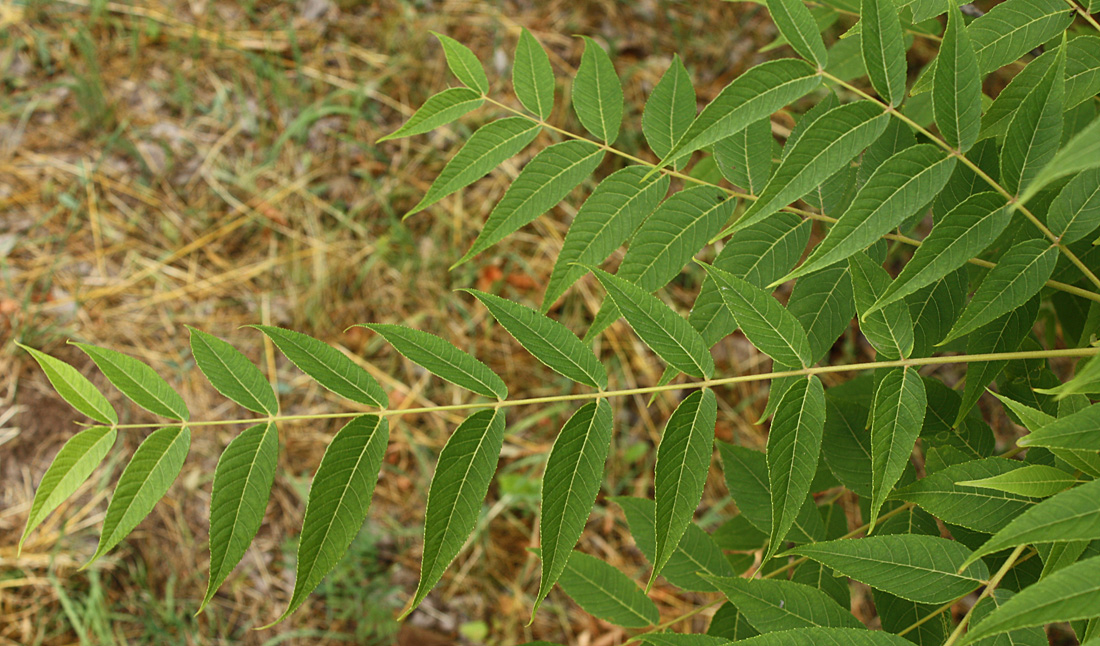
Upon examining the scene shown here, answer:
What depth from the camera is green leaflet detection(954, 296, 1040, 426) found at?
1037 millimetres

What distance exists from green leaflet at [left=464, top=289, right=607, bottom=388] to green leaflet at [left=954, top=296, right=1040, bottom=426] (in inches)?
19.7

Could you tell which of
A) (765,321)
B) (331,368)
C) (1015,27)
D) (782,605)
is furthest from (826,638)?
(1015,27)

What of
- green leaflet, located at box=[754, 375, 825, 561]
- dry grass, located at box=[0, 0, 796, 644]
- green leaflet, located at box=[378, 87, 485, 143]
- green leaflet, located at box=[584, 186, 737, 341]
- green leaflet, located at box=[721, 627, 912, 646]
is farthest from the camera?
dry grass, located at box=[0, 0, 796, 644]

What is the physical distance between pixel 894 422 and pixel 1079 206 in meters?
0.34

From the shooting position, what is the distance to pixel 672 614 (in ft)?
9.05

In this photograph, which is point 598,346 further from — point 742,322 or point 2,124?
point 2,124

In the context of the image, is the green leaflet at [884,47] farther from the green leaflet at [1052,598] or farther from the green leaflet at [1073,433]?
the green leaflet at [1052,598]

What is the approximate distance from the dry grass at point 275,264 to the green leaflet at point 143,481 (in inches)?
66.2

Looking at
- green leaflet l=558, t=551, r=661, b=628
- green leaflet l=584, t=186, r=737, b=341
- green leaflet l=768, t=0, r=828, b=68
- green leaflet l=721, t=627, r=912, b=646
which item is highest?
green leaflet l=768, t=0, r=828, b=68

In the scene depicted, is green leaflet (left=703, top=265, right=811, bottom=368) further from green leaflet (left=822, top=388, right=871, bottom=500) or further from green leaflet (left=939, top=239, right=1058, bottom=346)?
green leaflet (left=822, top=388, right=871, bottom=500)

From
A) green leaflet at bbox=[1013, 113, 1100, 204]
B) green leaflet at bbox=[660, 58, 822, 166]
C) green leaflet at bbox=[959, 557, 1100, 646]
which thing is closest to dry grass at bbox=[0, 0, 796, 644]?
green leaflet at bbox=[660, 58, 822, 166]

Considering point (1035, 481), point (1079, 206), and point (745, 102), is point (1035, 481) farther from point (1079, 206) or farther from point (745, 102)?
point (745, 102)

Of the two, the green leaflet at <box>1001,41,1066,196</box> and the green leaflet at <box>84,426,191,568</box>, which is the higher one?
the green leaflet at <box>1001,41,1066,196</box>

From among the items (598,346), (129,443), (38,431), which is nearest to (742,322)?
(598,346)
